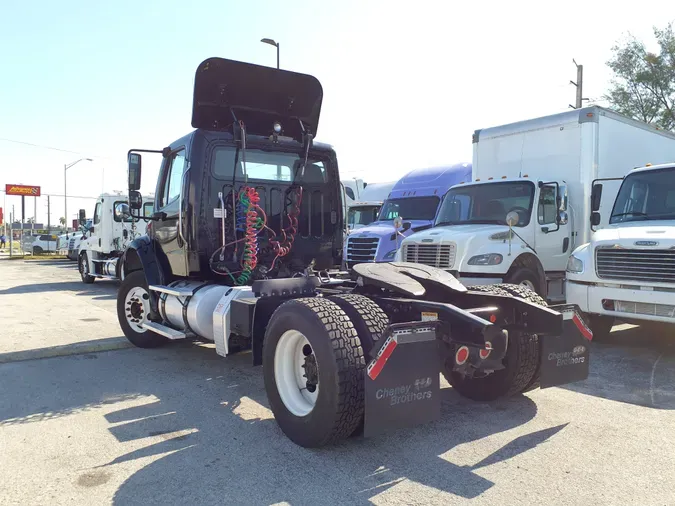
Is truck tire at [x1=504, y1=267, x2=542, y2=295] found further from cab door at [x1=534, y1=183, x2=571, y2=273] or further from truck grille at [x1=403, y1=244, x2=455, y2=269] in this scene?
truck grille at [x1=403, y1=244, x2=455, y2=269]

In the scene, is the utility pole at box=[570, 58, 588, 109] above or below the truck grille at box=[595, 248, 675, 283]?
above

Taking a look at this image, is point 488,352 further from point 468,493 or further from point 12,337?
point 12,337

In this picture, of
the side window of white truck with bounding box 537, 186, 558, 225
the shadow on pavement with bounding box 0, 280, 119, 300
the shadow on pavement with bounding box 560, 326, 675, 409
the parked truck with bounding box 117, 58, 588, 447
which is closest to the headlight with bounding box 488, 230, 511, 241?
the side window of white truck with bounding box 537, 186, 558, 225

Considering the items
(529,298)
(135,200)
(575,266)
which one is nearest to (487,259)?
(575,266)

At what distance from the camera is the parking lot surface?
322 centimetres

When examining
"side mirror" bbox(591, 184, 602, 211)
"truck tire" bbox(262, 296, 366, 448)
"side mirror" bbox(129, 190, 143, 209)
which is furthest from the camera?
"side mirror" bbox(591, 184, 602, 211)

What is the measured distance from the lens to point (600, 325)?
753cm

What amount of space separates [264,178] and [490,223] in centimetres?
407

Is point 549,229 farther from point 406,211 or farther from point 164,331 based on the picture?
point 164,331

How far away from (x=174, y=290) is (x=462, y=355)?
12.4ft

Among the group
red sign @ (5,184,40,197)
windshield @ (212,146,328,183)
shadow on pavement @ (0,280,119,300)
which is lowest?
shadow on pavement @ (0,280,119,300)

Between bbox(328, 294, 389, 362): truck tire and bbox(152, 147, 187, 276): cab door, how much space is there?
2.94 metres

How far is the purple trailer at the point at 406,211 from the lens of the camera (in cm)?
1087

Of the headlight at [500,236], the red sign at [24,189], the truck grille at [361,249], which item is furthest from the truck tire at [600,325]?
the red sign at [24,189]
